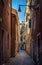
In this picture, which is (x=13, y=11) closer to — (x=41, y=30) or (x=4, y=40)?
(x=4, y=40)

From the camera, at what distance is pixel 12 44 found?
23750 millimetres

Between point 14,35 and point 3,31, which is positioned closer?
point 3,31

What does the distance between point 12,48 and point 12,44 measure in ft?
1.52

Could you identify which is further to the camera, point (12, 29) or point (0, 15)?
point (12, 29)

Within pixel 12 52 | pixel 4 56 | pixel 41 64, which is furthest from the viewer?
pixel 12 52

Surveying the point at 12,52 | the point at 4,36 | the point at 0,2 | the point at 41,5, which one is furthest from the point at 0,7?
the point at 12,52

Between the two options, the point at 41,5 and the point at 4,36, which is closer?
the point at 41,5

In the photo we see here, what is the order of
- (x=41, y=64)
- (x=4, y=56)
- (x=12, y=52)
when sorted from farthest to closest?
1. (x=12, y=52)
2. (x=4, y=56)
3. (x=41, y=64)

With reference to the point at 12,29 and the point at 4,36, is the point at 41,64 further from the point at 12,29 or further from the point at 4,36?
the point at 12,29

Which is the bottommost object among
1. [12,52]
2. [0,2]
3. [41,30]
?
[12,52]

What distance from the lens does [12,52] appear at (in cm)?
2345

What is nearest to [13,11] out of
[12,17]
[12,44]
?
[12,17]

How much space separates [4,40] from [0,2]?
432cm

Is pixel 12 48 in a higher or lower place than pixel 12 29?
lower
